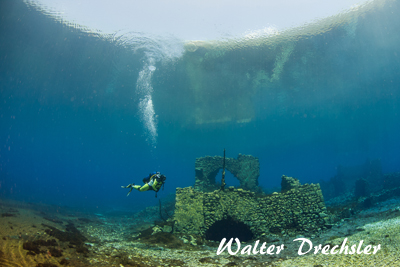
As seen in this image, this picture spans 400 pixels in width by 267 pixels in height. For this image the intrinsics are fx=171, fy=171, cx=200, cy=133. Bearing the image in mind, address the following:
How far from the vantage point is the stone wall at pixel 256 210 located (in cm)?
1138

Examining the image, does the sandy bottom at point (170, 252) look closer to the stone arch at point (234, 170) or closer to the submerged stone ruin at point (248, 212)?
the submerged stone ruin at point (248, 212)

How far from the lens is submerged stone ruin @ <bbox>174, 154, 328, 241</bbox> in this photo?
37.4ft

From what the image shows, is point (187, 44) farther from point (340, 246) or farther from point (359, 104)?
point (359, 104)

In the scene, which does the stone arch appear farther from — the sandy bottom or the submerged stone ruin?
the sandy bottom

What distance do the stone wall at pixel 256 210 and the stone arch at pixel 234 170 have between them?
25.0 ft

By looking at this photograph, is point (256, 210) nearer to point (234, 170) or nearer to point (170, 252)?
point (170, 252)

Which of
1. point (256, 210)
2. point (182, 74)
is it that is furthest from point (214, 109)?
point (256, 210)

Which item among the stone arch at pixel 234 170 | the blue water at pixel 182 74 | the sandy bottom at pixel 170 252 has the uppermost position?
the blue water at pixel 182 74

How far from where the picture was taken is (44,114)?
6322 cm

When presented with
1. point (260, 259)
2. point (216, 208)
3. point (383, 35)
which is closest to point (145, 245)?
point (216, 208)

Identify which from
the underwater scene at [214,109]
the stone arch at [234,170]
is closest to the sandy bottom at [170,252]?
the underwater scene at [214,109]

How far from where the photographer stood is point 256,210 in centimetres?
1194

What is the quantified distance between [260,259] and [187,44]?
993 inches

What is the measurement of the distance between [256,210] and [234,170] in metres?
8.97
